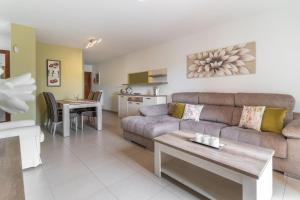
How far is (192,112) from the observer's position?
11.1 feet

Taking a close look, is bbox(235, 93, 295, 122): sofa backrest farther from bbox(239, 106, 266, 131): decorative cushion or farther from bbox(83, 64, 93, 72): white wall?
bbox(83, 64, 93, 72): white wall

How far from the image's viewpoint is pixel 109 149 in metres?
2.93

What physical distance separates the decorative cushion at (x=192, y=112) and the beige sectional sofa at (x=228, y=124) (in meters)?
→ 0.09

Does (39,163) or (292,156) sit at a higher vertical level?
(292,156)

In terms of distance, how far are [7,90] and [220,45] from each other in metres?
3.74

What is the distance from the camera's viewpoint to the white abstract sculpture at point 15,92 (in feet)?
2.01

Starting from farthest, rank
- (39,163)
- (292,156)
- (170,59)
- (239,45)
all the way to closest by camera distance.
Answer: (170,59), (239,45), (39,163), (292,156)

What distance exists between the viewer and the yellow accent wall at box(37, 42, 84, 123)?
15.8 feet

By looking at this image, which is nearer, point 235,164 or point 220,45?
point 235,164

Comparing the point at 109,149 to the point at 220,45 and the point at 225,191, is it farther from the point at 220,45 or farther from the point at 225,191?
the point at 220,45

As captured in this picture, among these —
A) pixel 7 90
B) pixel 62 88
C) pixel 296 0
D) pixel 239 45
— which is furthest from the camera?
pixel 62 88

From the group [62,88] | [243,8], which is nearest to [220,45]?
[243,8]

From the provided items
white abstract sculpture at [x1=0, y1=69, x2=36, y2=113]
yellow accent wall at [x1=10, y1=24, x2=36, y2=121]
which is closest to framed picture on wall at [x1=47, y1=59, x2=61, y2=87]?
yellow accent wall at [x1=10, y1=24, x2=36, y2=121]

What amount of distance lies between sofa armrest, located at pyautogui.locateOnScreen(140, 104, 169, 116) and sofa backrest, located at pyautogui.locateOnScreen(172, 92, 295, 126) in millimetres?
555
